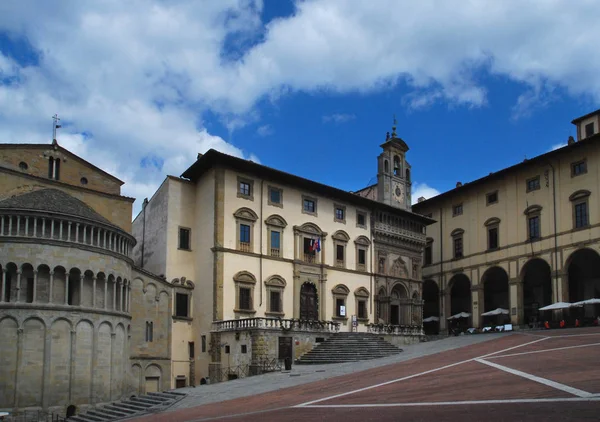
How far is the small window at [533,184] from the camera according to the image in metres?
54.2

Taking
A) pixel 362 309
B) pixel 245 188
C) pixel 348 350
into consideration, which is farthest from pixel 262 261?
pixel 362 309

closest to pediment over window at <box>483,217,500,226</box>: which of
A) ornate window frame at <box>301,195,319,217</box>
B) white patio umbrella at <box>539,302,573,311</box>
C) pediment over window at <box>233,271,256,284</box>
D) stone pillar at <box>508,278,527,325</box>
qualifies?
stone pillar at <box>508,278,527,325</box>

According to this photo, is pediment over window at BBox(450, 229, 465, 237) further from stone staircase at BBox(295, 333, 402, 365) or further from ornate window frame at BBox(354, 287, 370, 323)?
stone staircase at BBox(295, 333, 402, 365)

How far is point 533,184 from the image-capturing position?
54.7m

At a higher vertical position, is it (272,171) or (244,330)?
(272,171)

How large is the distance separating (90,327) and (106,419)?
20.4 ft

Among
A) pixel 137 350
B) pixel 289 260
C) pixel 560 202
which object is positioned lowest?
pixel 137 350

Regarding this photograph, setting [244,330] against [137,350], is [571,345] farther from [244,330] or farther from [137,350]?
[137,350]

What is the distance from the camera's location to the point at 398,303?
184 ft

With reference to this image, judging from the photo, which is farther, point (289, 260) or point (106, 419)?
point (289, 260)

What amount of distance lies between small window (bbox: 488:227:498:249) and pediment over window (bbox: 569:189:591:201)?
8.43 m

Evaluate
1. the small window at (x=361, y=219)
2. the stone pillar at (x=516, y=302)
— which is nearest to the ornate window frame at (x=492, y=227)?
the stone pillar at (x=516, y=302)

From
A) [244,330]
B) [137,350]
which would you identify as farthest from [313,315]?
[137,350]

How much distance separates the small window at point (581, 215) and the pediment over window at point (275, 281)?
23515mm
